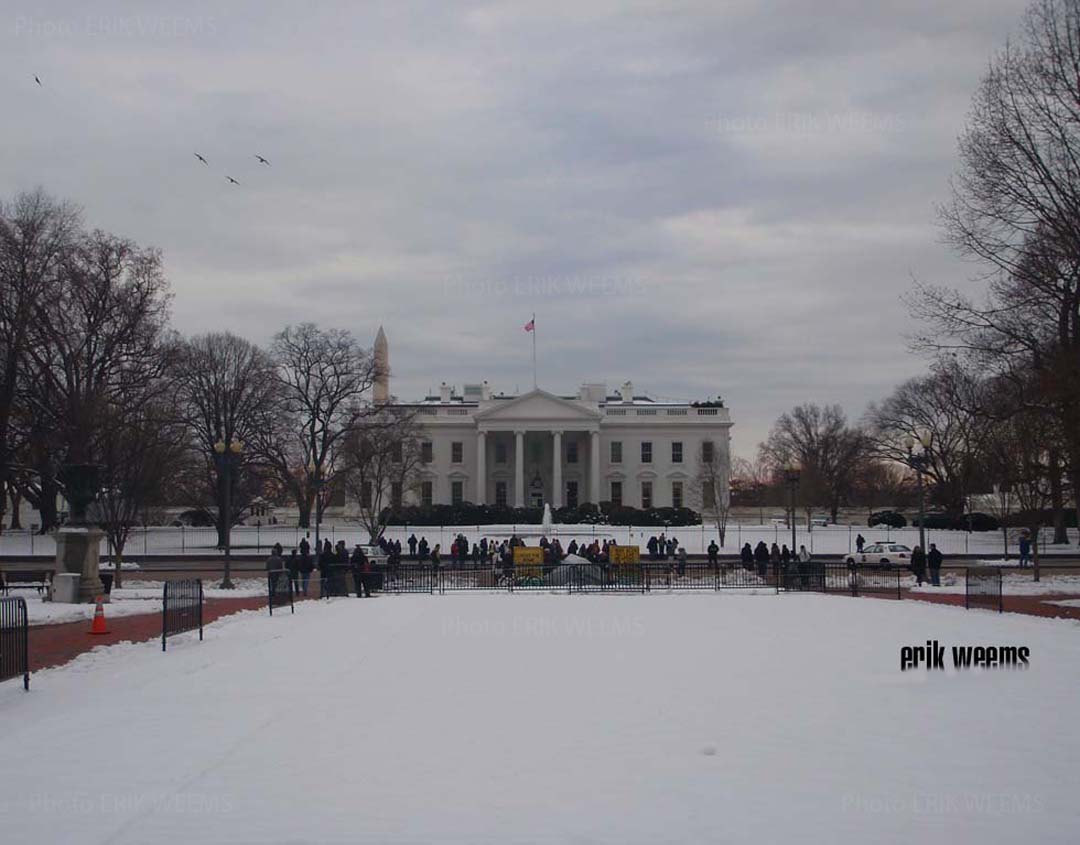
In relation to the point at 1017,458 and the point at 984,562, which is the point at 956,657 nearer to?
the point at 1017,458

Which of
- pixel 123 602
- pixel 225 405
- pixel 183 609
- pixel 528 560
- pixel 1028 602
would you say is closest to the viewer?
pixel 183 609

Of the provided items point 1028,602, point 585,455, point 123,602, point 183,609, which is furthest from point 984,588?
point 585,455

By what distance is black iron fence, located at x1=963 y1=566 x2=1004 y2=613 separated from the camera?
25812mm

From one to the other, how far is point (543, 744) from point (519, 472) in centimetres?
8877

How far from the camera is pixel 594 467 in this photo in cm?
10081

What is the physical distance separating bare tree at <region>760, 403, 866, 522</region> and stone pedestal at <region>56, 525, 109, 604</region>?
73.5 metres

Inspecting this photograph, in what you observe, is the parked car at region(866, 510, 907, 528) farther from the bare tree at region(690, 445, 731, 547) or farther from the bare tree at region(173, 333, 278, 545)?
the bare tree at region(173, 333, 278, 545)

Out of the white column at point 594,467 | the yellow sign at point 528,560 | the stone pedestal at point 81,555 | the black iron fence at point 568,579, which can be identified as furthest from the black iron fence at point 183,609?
the white column at point 594,467

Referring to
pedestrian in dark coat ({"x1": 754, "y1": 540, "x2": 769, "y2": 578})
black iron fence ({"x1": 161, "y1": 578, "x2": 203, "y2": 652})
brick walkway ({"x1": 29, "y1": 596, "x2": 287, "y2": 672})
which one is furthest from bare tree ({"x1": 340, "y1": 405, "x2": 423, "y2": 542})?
black iron fence ({"x1": 161, "y1": 578, "x2": 203, "y2": 652})

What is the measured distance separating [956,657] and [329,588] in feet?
67.2

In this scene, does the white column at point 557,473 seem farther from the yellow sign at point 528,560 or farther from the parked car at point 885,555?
the yellow sign at point 528,560

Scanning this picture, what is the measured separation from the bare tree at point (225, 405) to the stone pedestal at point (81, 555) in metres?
38.0

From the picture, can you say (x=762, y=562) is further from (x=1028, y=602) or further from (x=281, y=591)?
(x=281, y=591)

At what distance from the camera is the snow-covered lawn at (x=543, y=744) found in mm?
8125
